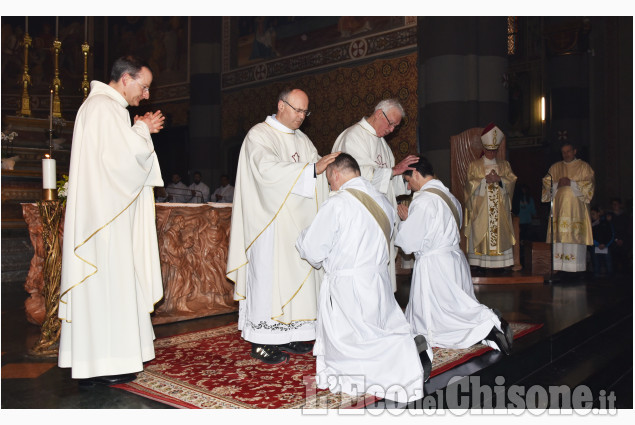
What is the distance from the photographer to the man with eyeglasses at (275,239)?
12.9ft

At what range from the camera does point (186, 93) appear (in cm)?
1547

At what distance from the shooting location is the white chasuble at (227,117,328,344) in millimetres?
3936

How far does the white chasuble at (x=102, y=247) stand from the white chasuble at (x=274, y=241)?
893 millimetres

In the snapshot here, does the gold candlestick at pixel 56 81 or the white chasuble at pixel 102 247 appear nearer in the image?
the white chasuble at pixel 102 247

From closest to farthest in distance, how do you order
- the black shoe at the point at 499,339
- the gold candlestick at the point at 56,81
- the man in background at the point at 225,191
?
1. the black shoe at the point at 499,339
2. the gold candlestick at the point at 56,81
3. the man in background at the point at 225,191

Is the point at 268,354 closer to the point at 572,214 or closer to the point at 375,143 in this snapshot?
the point at 375,143

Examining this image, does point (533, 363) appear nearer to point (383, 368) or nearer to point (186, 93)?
point (383, 368)

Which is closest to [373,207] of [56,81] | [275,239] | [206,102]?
[275,239]

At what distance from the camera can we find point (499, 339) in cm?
412

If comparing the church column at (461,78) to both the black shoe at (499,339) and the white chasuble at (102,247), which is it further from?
the white chasuble at (102,247)

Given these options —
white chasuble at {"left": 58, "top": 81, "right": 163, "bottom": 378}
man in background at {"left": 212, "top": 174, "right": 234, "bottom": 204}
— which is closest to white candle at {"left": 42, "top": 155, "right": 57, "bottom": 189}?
white chasuble at {"left": 58, "top": 81, "right": 163, "bottom": 378}

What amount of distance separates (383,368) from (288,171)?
1423 millimetres

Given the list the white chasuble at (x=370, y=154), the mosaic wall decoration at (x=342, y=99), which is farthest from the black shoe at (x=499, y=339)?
the mosaic wall decoration at (x=342, y=99)

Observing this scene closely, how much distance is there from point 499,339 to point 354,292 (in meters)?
1.32
